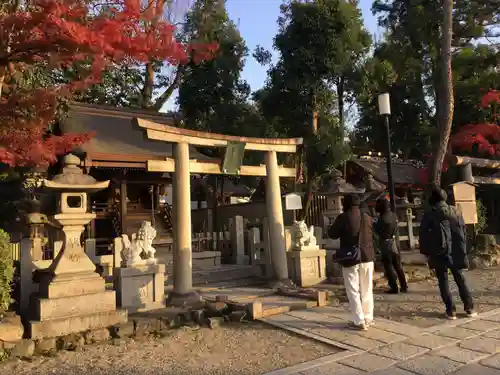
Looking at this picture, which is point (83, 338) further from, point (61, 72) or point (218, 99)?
point (218, 99)

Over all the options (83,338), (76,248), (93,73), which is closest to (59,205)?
(76,248)

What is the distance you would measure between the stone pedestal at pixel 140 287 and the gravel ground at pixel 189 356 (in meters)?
1.15

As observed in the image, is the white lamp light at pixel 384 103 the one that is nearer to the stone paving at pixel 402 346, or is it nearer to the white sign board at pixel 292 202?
the white sign board at pixel 292 202

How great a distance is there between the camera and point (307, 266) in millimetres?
8430

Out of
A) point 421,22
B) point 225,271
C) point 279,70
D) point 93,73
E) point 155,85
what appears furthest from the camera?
point 155,85

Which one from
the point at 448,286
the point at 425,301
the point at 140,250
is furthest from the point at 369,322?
the point at 140,250

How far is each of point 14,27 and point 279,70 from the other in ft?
26.4

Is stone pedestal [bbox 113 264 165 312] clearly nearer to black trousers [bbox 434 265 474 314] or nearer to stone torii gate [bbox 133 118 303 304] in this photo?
stone torii gate [bbox 133 118 303 304]

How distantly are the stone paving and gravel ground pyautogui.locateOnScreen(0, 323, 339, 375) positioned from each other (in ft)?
0.85

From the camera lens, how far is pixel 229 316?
6.04 meters

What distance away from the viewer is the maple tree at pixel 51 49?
5992 mm

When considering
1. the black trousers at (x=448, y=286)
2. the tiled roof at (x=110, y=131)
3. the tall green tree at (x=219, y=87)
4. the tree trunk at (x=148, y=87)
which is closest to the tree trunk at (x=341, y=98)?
the tall green tree at (x=219, y=87)

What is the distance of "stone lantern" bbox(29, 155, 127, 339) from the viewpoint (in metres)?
5.30

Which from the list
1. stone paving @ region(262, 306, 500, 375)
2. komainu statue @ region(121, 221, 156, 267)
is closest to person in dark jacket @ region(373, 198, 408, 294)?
stone paving @ region(262, 306, 500, 375)
